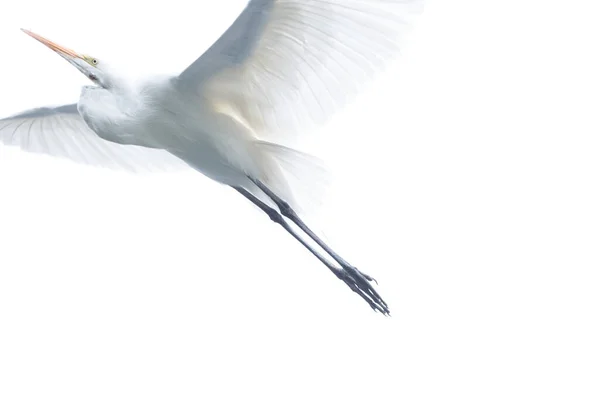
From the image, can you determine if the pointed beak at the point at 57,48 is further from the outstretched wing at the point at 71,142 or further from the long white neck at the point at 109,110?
the outstretched wing at the point at 71,142

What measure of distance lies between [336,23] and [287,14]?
225 millimetres

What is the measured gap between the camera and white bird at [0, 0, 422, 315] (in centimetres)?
488

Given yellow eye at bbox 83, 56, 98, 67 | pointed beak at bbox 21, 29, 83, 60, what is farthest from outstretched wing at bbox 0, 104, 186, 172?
yellow eye at bbox 83, 56, 98, 67

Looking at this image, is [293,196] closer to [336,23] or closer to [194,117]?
[194,117]

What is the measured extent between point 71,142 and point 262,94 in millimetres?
1425

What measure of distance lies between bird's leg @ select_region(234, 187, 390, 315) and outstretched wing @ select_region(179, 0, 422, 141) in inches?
22.0

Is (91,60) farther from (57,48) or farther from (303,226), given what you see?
(303,226)

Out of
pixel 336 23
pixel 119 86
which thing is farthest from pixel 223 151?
pixel 336 23

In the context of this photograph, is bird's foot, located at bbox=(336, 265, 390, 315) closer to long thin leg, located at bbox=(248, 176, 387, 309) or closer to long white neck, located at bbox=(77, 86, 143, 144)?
long thin leg, located at bbox=(248, 176, 387, 309)

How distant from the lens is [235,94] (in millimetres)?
5371

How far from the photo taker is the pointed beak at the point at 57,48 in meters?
5.39

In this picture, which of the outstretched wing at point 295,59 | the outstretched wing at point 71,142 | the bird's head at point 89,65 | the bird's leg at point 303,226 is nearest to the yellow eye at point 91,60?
the bird's head at point 89,65

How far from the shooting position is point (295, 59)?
5.14 m

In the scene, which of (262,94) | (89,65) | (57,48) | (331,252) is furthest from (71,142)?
(331,252)
